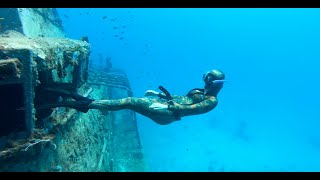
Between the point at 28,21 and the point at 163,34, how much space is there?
15488 centimetres

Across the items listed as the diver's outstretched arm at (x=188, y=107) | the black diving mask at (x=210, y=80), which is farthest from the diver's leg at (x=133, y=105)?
the black diving mask at (x=210, y=80)

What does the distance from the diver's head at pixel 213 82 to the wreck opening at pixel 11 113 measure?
396cm

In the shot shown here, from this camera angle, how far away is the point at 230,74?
149 meters

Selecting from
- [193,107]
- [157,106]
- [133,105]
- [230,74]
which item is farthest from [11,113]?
[230,74]

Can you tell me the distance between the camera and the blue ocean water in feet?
136

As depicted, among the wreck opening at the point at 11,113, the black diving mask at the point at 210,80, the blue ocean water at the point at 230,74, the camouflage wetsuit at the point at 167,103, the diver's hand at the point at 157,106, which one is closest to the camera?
the wreck opening at the point at 11,113

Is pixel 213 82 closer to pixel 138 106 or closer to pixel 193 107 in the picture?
pixel 193 107

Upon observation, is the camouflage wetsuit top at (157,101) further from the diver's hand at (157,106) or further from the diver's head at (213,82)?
the diver's head at (213,82)

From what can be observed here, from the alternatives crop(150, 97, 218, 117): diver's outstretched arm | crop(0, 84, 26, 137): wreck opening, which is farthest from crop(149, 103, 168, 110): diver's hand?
crop(0, 84, 26, 137): wreck opening

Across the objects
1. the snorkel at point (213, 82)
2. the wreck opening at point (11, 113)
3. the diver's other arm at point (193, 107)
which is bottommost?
the wreck opening at point (11, 113)

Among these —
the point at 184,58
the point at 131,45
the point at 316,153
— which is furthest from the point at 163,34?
the point at 316,153

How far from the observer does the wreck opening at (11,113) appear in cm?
445

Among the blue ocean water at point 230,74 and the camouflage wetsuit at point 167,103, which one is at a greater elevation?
the blue ocean water at point 230,74
